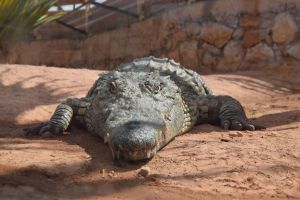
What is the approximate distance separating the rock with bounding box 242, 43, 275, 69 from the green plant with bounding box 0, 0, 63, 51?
3.81 meters

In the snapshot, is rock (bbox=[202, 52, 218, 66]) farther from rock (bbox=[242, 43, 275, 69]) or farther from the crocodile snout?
the crocodile snout

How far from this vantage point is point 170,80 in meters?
4.77

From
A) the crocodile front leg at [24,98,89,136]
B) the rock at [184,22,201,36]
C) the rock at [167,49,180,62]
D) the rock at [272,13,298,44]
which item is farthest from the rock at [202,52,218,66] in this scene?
the crocodile front leg at [24,98,89,136]

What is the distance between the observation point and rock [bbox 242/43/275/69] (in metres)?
8.75

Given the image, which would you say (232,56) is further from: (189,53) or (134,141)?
(134,141)

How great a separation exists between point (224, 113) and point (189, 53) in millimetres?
5280

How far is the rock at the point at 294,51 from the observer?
8.52m

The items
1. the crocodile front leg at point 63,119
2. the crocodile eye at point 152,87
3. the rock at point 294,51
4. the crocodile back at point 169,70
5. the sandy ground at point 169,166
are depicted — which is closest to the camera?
the sandy ground at point 169,166

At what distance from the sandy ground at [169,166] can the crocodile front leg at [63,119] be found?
11 centimetres

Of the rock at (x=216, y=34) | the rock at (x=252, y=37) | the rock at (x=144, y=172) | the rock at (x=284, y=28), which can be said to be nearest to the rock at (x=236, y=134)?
the rock at (x=144, y=172)

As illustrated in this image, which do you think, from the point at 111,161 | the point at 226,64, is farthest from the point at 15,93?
the point at 226,64

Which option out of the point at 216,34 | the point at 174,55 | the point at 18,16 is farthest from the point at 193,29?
the point at 18,16

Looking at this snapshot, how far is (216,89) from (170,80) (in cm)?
234

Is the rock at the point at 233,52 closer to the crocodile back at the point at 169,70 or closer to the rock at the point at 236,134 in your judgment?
the crocodile back at the point at 169,70
